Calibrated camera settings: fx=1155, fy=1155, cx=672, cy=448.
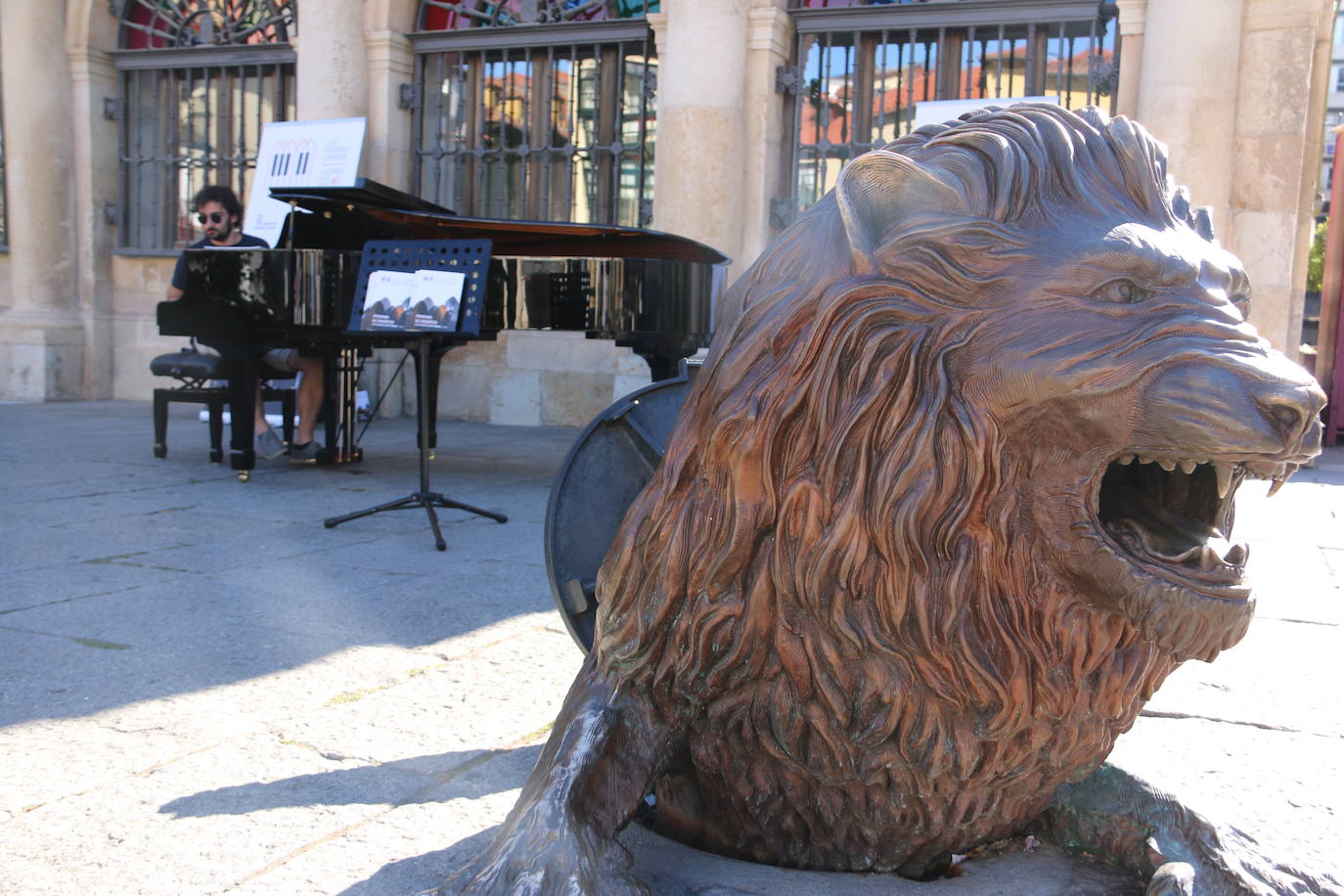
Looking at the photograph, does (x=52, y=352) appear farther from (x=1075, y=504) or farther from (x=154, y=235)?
(x=1075, y=504)

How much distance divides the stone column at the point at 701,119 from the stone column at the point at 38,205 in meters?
6.72

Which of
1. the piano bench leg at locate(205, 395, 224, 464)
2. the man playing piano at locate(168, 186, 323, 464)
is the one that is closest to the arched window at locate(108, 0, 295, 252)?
the man playing piano at locate(168, 186, 323, 464)

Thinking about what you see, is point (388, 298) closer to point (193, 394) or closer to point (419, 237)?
point (419, 237)

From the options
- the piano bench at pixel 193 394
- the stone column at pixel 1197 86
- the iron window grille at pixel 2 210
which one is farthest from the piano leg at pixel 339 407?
the iron window grille at pixel 2 210

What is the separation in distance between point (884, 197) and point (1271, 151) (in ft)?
25.2

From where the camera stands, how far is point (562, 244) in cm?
679

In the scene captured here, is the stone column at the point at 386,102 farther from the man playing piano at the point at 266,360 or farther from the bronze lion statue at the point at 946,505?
the bronze lion statue at the point at 946,505

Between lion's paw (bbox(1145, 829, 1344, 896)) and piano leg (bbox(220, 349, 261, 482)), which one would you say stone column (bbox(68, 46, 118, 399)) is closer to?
piano leg (bbox(220, 349, 261, 482))

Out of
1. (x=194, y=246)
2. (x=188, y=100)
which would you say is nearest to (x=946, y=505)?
(x=194, y=246)

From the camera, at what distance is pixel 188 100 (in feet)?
38.5

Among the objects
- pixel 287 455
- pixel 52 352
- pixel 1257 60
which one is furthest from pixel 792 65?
pixel 52 352

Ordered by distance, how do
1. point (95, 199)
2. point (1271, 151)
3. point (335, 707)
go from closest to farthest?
point (335, 707) → point (1271, 151) → point (95, 199)

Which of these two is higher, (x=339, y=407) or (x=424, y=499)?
(x=339, y=407)

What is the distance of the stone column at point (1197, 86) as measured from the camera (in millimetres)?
7609
